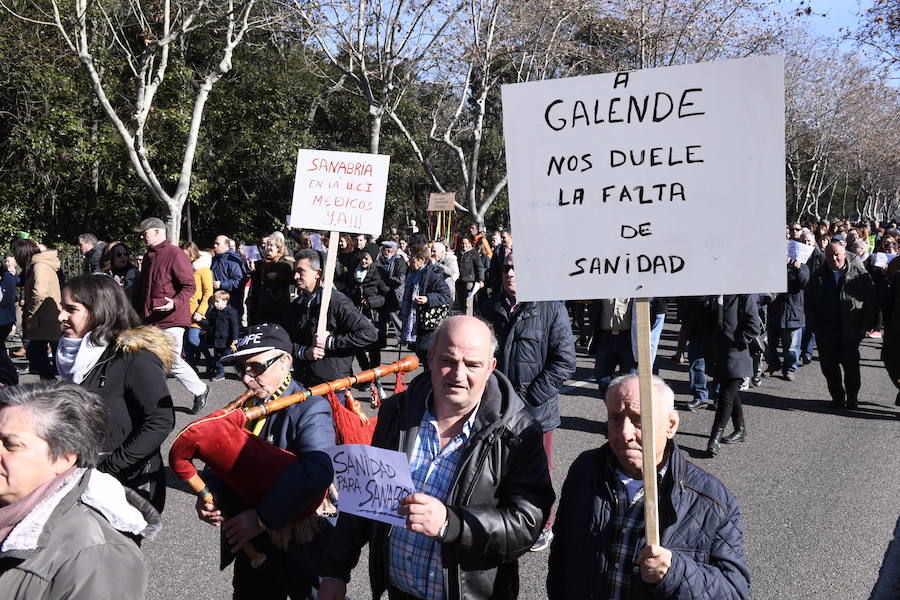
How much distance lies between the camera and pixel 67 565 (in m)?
1.95

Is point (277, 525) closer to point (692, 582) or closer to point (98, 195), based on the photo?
point (692, 582)

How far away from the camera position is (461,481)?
94.5 inches

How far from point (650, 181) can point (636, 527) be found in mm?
1008

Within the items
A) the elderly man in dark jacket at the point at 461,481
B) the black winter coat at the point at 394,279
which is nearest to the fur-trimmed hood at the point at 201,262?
the black winter coat at the point at 394,279

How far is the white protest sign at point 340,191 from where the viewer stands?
5613 mm

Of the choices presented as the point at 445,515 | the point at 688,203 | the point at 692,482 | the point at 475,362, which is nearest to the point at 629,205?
the point at 688,203

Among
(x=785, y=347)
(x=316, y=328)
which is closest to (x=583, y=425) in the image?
(x=316, y=328)

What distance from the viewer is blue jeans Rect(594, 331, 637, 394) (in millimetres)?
7000

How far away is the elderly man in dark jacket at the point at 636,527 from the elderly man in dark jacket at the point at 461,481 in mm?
136

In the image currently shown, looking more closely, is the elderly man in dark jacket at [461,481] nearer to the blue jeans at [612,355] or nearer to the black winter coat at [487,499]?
the black winter coat at [487,499]

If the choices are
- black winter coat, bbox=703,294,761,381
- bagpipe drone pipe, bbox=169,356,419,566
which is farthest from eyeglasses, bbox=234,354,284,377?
black winter coat, bbox=703,294,761,381

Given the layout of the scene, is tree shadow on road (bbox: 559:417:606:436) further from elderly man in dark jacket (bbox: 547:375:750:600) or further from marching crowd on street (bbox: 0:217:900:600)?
elderly man in dark jacket (bbox: 547:375:750:600)

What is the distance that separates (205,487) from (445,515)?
1.05m

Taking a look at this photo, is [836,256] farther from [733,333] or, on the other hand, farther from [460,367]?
[460,367]
